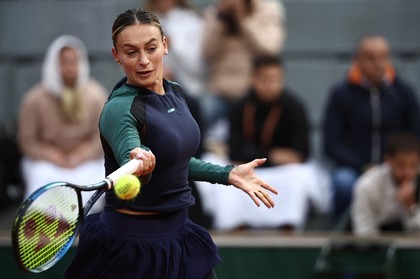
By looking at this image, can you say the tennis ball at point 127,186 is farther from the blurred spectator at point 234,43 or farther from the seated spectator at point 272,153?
the blurred spectator at point 234,43

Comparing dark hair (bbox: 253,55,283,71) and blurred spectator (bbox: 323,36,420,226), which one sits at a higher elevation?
dark hair (bbox: 253,55,283,71)

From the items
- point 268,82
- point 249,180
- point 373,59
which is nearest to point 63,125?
point 268,82

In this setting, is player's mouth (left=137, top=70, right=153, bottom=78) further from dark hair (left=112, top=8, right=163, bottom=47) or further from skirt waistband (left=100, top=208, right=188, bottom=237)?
skirt waistband (left=100, top=208, right=188, bottom=237)

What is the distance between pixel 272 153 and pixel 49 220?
4353 millimetres

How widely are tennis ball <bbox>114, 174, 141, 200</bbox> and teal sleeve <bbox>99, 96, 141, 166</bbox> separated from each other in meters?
0.15

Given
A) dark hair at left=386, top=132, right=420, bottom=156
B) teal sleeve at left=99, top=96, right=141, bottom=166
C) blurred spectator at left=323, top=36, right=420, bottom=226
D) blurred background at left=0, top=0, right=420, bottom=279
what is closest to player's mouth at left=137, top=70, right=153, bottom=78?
teal sleeve at left=99, top=96, right=141, bottom=166

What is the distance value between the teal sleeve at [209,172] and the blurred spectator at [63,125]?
3.91 m

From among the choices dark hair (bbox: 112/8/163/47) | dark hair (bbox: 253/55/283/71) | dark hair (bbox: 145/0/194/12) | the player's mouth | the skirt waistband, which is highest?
dark hair (bbox: 112/8/163/47)

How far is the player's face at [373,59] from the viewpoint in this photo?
8.35 metres

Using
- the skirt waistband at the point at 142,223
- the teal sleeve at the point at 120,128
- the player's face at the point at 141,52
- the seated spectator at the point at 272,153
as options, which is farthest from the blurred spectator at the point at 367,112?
the teal sleeve at the point at 120,128

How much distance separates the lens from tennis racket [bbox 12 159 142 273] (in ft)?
12.6

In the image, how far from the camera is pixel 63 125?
28.2ft

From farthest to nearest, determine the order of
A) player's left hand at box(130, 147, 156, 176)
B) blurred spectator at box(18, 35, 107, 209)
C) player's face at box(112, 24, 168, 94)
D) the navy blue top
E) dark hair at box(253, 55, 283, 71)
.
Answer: blurred spectator at box(18, 35, 107, 209) → dark hair at box(253, 55, 283, 71) → player's face at box(112, 24, 168, 94) → the navy blue top → player's left hand at box(130, 147, 156, 176)

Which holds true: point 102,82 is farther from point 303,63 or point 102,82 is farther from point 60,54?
point 303,63
